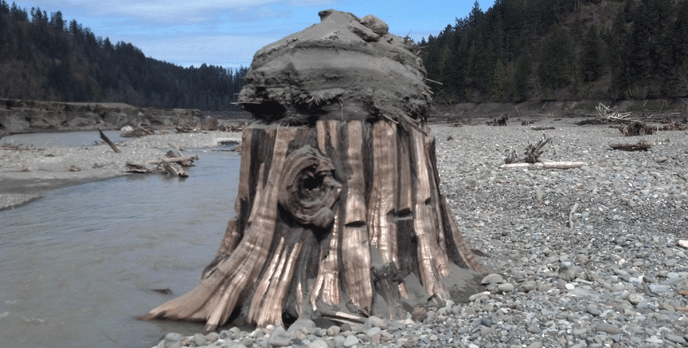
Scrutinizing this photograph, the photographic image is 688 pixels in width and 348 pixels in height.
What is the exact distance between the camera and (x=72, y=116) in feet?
194

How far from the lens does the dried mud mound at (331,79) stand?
15.8 feet

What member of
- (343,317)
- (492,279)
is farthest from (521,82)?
(343,317)

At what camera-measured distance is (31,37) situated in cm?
9438

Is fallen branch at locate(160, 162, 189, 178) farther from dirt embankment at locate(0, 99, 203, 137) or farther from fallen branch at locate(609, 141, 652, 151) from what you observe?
dirt embankment at locate(0, 99, 203, 137)

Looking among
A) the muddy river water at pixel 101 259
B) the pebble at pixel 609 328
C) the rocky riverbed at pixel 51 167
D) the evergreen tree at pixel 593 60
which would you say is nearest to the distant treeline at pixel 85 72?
the evergreen tree at pixel 593 60

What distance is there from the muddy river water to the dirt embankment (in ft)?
115

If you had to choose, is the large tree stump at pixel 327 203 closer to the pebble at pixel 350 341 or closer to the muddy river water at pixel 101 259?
the pebble at pixel 350 341

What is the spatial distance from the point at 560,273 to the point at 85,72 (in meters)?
107

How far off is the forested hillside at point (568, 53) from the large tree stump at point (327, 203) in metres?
38.5

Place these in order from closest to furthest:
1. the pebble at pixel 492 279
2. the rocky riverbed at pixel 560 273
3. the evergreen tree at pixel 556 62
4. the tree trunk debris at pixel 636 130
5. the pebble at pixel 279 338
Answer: the rocky riverbed at pixel 560 273, the pebble at pixel 279 338, the pebble at pixel 492 279, the tree trunk debris at pixel 636 130, the evergreen tree at pixel 556 62

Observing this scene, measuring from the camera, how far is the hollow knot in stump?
4.51m

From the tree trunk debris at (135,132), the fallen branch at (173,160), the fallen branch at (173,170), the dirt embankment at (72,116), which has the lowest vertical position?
the fallen branch at (173,170)

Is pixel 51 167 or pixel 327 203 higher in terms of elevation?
pixel 327 203

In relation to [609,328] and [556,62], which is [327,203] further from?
[556,62]
